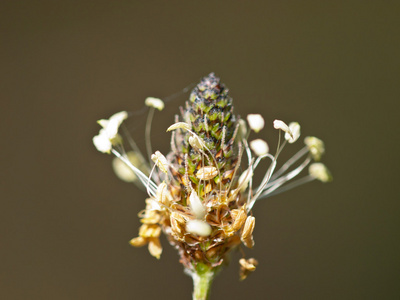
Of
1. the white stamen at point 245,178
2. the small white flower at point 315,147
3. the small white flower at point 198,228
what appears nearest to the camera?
the small white flower at point 198,228

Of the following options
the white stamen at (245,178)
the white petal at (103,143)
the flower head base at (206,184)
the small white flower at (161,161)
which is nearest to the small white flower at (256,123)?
the flower head base at (206,184)

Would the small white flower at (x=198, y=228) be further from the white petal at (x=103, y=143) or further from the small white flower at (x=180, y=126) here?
the white petal at (x=103, y=143)

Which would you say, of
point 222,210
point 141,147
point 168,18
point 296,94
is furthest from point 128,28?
point 222,210

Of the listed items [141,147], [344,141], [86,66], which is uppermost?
[86,66]

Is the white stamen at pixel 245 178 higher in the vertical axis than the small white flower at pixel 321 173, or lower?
higher

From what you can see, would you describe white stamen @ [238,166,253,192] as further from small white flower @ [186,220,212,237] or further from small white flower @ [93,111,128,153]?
small white flower @ [93,111,128,153]

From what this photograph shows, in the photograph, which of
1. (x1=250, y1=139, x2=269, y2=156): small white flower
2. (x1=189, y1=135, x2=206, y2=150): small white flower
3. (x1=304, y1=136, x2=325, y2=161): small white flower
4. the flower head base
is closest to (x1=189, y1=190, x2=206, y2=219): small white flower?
the flower head base

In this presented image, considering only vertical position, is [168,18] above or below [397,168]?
above

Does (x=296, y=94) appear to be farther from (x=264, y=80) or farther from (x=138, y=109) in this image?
(x=138, y=109)
